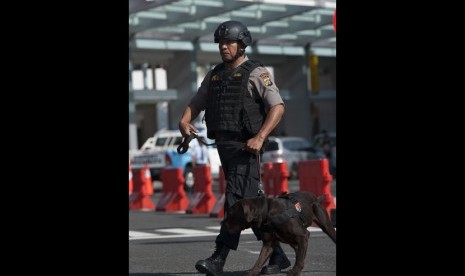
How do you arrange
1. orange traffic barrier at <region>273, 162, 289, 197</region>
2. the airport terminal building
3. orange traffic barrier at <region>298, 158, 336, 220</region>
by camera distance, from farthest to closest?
the airport terminal building
orange traffic barrier at <region>273, 162, 289, 197</region>
orange traffic barrier at <region>298, 158, 336, 220</region>

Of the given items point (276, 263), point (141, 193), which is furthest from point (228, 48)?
point (141, 193)

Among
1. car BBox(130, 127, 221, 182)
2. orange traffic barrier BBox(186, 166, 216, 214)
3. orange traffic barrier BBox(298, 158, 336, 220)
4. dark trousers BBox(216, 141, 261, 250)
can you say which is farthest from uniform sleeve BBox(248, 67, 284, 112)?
car BBox(130, 127, 221, 182)

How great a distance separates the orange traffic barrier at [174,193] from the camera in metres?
19.7

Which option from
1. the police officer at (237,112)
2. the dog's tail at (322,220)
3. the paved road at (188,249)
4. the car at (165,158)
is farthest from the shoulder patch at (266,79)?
the car at (165,158)

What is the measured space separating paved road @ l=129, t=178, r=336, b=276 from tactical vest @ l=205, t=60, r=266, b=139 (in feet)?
3.95

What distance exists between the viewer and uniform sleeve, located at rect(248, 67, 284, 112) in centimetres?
789

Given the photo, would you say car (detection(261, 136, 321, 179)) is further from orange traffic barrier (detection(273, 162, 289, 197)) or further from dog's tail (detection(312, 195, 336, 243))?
dog's tail (detection(312, 195, 336, 243))

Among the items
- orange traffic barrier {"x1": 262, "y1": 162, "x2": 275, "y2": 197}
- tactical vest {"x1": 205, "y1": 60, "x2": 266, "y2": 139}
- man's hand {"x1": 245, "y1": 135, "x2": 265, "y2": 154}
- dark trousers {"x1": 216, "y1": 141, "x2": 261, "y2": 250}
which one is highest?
tactical vest {"x1": 205, "y1": 60, "x2": 266, "y2": 139}

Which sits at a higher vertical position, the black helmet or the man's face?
the black helmet

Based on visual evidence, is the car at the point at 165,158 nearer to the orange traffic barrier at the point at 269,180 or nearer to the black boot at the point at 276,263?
the orange traffic barrier at the point at 269,180

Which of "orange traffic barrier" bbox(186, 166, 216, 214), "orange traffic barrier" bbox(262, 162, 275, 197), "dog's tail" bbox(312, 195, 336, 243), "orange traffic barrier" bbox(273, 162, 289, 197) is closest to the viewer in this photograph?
"dog's tail" bbox(312, 195, 336, 243)
